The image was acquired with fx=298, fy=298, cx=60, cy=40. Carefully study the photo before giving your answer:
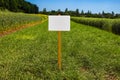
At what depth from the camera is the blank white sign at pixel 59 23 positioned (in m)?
7.22

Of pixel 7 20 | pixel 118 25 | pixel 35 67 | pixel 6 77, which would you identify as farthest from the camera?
pixel 7 20

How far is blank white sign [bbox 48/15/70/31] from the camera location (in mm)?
7219

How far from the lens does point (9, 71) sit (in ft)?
24.0

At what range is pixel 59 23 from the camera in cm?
723

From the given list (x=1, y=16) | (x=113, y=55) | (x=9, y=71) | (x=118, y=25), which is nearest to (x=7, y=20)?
(x=1, y=16)

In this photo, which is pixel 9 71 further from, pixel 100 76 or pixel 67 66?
pixel 100 76

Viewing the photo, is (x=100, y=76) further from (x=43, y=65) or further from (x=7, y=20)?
(x=7, y=20)

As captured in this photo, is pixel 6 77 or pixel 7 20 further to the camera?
pixel 7 20

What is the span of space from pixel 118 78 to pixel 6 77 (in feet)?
8.38

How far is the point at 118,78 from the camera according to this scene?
22.5 feet

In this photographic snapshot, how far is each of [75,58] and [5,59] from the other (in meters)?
2.20

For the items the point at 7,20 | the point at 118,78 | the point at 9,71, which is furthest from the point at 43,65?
the point at 7,20

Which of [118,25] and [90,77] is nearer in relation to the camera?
[90,77]

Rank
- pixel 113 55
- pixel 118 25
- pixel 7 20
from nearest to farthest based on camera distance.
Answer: pixel 113 55 < pixel 118 25 < pixel 7 20
